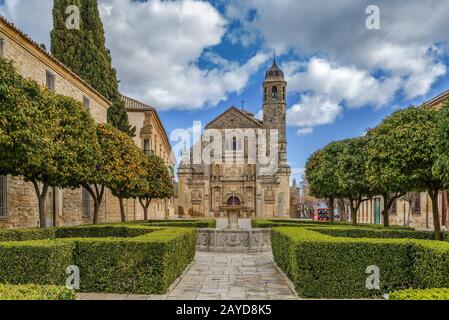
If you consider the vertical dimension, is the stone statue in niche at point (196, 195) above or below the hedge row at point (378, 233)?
above

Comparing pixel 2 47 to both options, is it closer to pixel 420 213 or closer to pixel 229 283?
pixel 229 283

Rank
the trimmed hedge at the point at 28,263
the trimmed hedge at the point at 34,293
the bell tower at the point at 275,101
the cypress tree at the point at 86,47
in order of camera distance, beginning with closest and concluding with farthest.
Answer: the trimmed hedge at the point at 34,293 < the trimmed hedge at the point at 28,263 < the cypress tree at the point at 86,47 < the bell tower at the point at 275,101

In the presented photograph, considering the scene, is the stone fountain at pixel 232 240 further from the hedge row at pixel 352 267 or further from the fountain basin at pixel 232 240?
the hedge row at pixel 352 267

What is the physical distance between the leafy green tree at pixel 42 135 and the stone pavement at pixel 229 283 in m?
4.92

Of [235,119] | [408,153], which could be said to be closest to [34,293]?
[408,153]

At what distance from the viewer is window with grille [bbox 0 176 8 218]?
1595 cm

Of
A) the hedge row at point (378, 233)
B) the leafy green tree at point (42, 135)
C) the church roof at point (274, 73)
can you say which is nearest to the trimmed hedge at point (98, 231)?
the leafy green tree at point (42, 135)

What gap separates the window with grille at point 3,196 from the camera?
15953 mm

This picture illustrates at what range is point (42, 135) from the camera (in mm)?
11984

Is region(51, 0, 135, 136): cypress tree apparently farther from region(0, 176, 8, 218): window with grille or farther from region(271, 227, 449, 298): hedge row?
region(271, 227, 449, 298): hedge row

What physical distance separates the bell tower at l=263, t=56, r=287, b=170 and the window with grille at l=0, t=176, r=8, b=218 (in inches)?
1764
